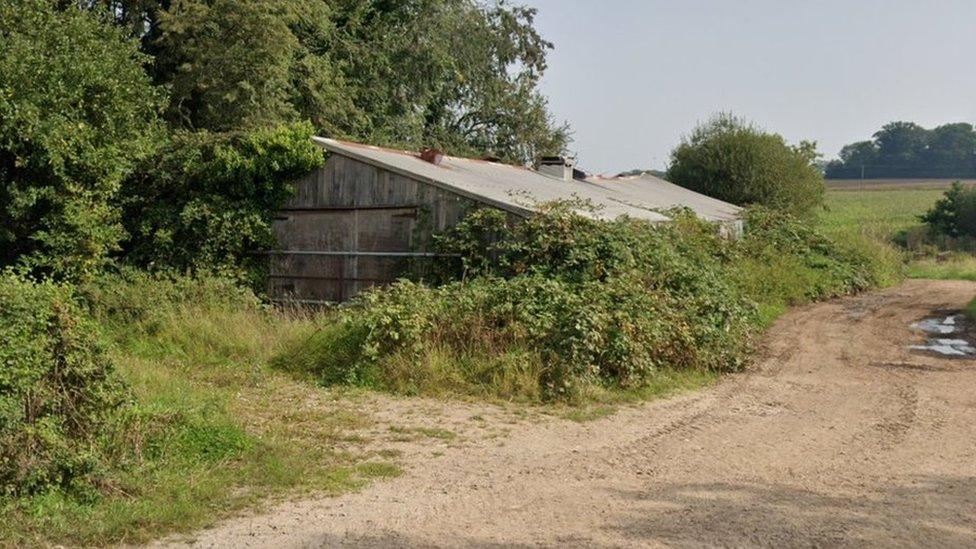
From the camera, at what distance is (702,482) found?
736 cm

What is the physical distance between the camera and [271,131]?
60.1 feet

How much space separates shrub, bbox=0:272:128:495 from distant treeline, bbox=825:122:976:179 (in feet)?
313

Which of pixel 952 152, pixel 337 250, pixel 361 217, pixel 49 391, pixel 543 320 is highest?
pixel 952 152

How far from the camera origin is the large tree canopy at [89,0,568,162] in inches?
896

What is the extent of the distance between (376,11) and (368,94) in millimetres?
3237

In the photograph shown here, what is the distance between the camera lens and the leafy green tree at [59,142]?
1623cm

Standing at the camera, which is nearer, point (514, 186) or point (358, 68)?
point (514, 186)

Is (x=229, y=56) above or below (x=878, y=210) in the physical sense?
above

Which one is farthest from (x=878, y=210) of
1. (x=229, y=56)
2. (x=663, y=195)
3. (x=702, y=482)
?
(x=702, y=482)

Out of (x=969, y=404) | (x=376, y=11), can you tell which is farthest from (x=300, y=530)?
(x=376, y=11)

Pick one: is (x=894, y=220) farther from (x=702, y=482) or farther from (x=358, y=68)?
(x=702, y=482)

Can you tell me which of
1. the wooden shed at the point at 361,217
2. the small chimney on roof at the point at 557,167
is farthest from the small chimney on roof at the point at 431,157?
the small chimney on roof at the point at 557,167

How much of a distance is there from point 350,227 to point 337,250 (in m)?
0.53

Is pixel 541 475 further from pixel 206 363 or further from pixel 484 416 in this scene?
pixel 206 363
